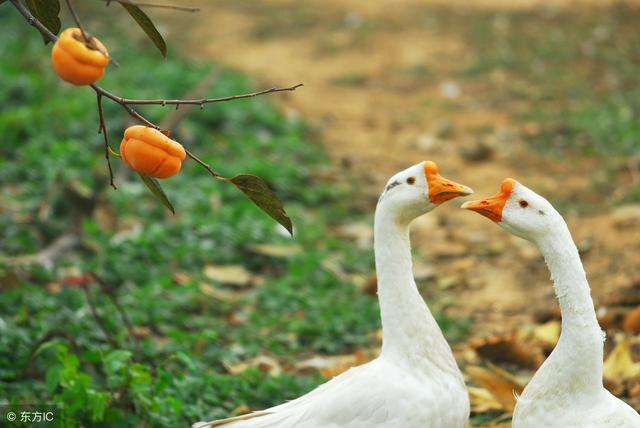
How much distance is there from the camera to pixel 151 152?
2.44 metres

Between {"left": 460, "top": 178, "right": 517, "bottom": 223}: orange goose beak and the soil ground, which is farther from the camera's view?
the soil ground

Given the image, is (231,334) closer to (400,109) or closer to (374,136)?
(374,136)

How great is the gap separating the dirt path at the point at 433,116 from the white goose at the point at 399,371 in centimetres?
188

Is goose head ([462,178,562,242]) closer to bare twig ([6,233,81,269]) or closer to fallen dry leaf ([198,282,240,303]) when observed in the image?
fallen dry leaf ([198,282,240,303])

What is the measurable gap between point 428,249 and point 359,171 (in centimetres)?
151

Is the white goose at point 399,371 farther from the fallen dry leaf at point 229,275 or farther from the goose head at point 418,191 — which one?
the fallen dry leaf at point 229,275

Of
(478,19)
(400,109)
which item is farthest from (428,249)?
(478,19)

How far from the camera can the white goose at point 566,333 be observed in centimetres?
278

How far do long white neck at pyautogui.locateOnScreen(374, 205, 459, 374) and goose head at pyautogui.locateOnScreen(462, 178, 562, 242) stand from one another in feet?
1.18

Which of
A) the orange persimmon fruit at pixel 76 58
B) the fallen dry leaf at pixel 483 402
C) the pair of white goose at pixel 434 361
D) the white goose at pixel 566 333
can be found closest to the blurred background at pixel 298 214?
the fallen dry leaf at pixel 483 402

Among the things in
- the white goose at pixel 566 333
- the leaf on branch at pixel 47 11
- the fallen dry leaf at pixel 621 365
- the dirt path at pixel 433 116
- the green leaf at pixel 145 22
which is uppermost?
the green leaf at pixel 145 22

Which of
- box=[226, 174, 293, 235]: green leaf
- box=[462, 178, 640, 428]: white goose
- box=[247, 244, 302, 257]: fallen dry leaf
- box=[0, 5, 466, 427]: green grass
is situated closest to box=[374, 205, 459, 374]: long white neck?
box=[462, 178, 640, 428]: white goose

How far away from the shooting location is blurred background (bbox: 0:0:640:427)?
12.8ft

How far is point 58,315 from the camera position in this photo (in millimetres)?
4441
